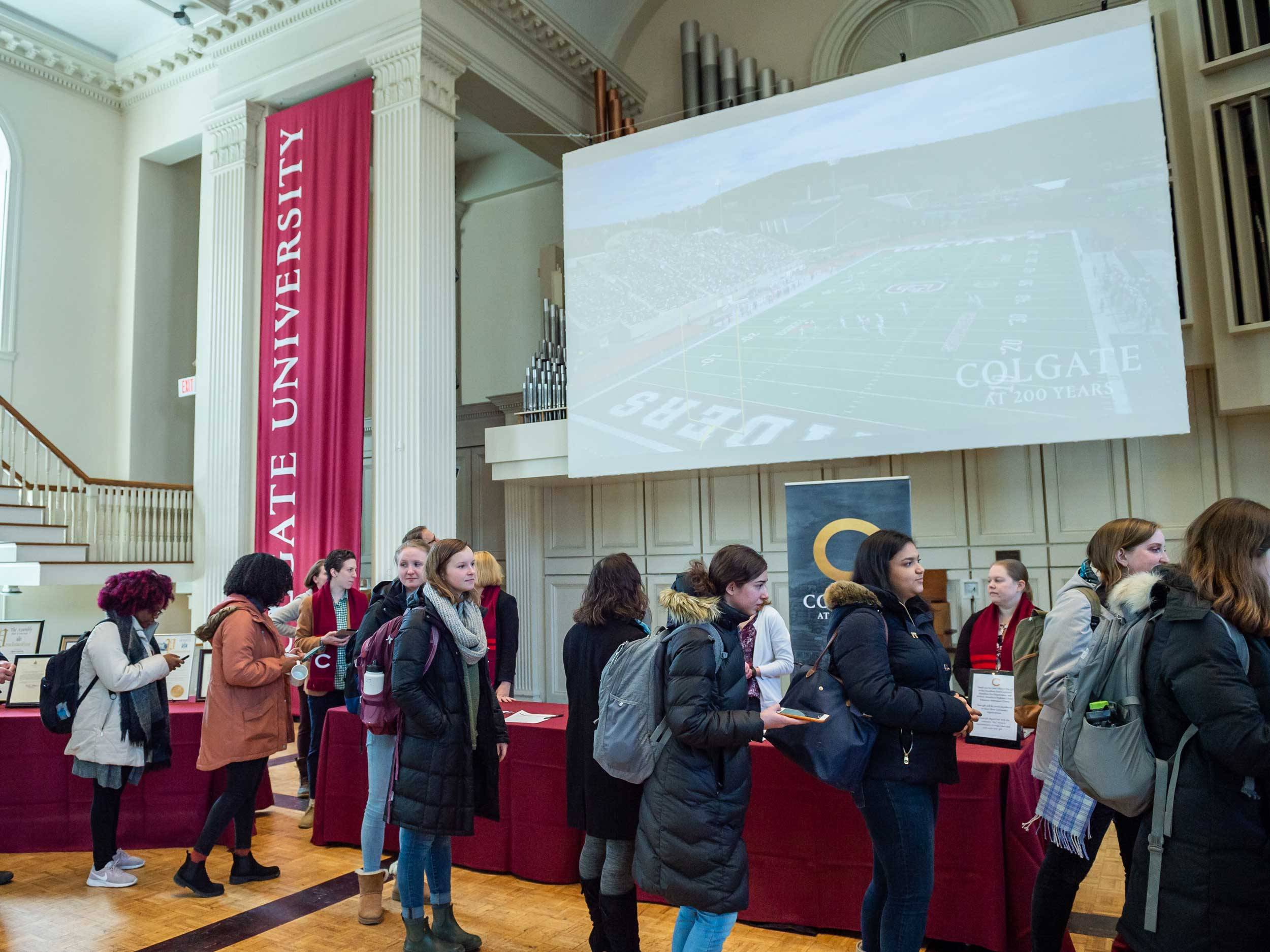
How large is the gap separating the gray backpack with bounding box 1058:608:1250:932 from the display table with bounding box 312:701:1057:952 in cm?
125

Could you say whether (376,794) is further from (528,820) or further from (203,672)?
(203,672)

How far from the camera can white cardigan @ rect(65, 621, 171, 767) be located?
371 cm

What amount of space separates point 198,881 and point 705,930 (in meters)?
2.52

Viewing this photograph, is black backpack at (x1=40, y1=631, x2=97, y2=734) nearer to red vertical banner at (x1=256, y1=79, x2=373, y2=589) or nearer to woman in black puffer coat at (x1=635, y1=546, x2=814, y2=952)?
woman in black puffer coat at (x1=635, y1=546, x2=814, y2=952)

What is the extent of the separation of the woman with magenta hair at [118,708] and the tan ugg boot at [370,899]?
46.6 inches

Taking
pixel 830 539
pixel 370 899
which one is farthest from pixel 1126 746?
pixel 830 539

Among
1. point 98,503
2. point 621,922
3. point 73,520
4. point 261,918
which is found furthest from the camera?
point 98,503

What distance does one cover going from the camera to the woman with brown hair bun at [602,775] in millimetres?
2580

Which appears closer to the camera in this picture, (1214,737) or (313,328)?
(1214,737)

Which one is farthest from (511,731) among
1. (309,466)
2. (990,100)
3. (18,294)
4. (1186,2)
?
(18,294)

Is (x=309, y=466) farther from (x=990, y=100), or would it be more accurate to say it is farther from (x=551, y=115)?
(x=990, y=100)

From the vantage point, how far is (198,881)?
12.0 feet

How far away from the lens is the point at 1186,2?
5.61 metres

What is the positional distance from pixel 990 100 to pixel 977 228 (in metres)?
0.86
